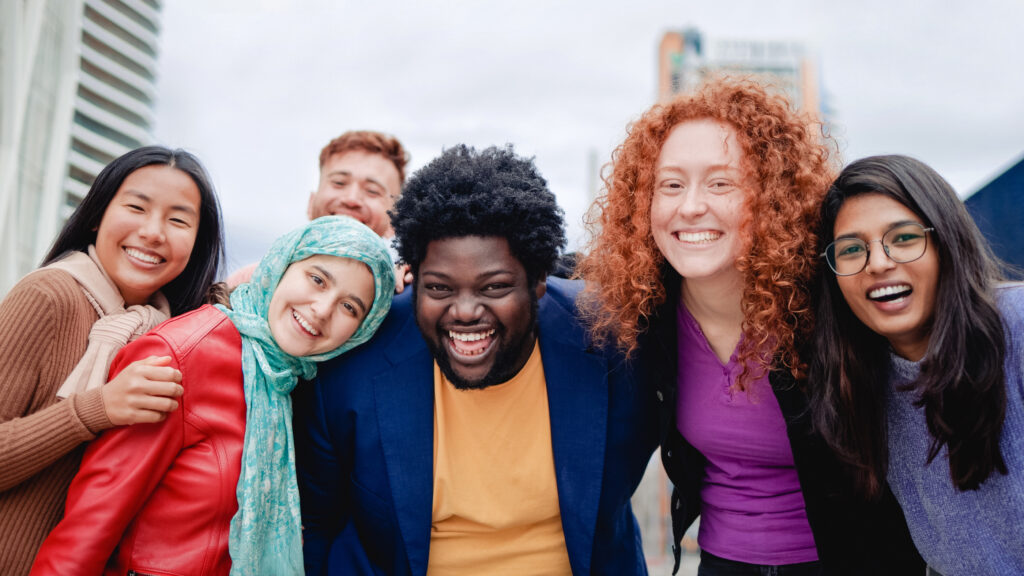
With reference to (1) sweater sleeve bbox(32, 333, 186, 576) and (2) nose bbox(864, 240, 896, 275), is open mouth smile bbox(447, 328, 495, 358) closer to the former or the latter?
(1) sweater sleeve bbox(32, 333, 186, 576)

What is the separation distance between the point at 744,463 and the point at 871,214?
109cm

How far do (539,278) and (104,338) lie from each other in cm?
160

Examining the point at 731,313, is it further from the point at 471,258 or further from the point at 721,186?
the point at 471,258

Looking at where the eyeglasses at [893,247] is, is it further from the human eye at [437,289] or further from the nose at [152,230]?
Answer: the nose at [152,230]

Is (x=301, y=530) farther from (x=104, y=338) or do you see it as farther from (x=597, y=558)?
(x=597, y=558)

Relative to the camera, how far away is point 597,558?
2531 mm

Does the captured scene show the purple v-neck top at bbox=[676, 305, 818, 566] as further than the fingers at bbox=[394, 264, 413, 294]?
No

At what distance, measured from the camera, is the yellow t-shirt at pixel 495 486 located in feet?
7.93

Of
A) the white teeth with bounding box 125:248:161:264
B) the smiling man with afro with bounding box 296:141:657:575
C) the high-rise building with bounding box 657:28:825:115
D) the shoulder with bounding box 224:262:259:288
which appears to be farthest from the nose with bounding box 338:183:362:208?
the high-rise building with bounding box 657:28:825:115

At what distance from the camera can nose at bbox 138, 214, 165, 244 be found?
7.61 feet

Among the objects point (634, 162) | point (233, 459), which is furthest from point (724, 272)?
point (233, 459)

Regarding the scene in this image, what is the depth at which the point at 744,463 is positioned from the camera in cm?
244

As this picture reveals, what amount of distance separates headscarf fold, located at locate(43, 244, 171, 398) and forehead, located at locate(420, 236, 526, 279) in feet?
3.49

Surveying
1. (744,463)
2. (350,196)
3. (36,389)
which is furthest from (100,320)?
(744,463)
